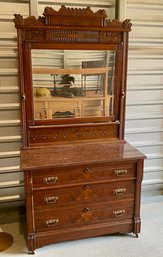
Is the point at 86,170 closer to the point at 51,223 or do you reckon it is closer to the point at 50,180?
the point at 50,180

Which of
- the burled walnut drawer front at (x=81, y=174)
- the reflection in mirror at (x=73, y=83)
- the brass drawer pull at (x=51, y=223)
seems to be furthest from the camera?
the reflection in mirror at (x=73, y=83)

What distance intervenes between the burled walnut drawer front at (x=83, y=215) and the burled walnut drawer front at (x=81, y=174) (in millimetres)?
237

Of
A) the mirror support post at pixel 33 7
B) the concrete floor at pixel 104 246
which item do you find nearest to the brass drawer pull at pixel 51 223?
the concrete floor at pixel 104 246

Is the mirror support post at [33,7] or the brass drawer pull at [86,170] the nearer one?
the brass drawer pull at [86,170]

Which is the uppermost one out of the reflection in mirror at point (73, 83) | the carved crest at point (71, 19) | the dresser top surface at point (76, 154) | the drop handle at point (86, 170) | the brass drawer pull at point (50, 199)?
the carved crest at point (71, 19)

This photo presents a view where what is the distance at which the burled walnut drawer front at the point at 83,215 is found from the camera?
201 cm

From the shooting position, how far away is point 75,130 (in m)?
2.29

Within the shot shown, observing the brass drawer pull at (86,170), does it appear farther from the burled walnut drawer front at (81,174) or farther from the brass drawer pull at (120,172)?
the brass drawer pull at (120,172)

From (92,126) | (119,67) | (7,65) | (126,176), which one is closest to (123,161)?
(126,176)

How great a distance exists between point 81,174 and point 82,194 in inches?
6.9

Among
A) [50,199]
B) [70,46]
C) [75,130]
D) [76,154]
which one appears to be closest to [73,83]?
[70,46]

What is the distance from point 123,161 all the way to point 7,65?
133 centimetres

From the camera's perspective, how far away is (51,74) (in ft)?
7.12

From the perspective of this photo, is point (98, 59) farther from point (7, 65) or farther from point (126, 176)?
point (126, 176)
